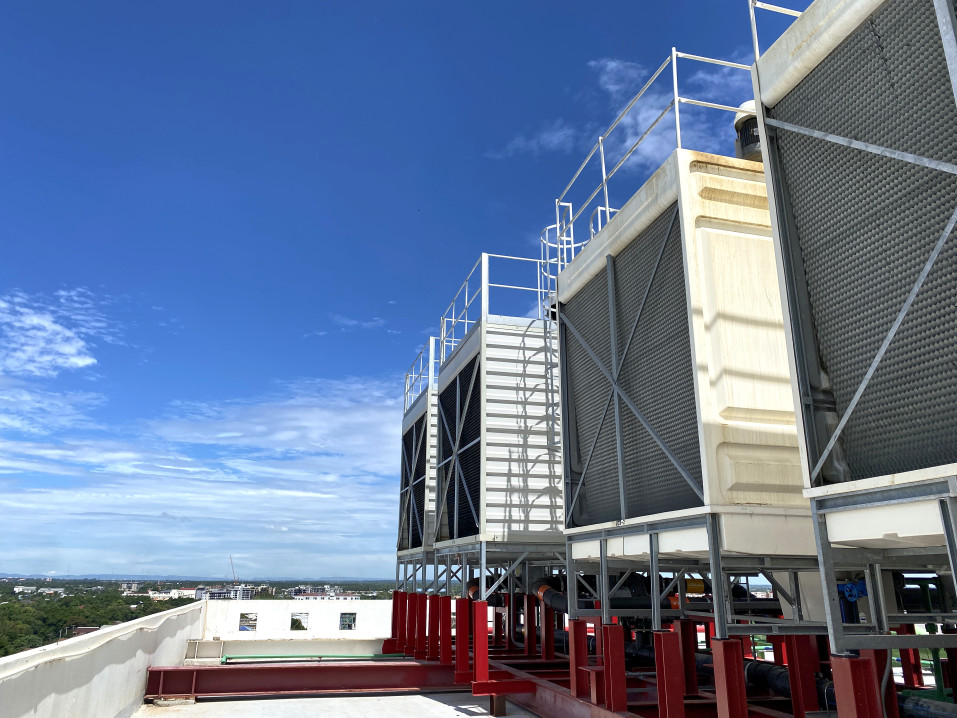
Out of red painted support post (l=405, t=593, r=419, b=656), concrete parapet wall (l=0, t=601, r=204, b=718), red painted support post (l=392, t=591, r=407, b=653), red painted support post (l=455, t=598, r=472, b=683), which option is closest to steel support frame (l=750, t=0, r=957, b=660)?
concrete parapet wall (l=0, t=601, r=204, b=718)

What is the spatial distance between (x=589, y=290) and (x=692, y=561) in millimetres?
6095

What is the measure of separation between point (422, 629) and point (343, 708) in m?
6.38

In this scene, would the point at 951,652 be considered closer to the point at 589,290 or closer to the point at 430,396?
the point at 589,290

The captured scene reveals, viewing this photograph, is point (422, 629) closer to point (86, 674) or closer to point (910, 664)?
point (86, 674)

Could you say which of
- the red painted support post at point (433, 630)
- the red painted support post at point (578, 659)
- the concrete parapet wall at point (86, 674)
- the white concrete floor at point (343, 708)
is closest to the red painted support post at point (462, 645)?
the white concrete floor at point (343, 708)

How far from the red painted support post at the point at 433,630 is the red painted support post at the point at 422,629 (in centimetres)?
59

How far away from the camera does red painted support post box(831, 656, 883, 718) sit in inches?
259

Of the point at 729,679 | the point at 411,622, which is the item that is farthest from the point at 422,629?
the point at 729,679

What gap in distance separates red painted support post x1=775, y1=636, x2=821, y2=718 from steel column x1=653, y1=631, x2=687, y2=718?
249 cm

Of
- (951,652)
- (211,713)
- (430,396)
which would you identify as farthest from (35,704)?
A: (430,396)

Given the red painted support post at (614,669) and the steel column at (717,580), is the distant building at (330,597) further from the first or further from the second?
the steel column at (717,580)

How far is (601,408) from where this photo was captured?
46.1ft

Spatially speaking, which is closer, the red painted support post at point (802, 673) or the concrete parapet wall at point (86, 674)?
the concrete parapet wall at point (86, 674)

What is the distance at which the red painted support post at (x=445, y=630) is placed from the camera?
841 inches
